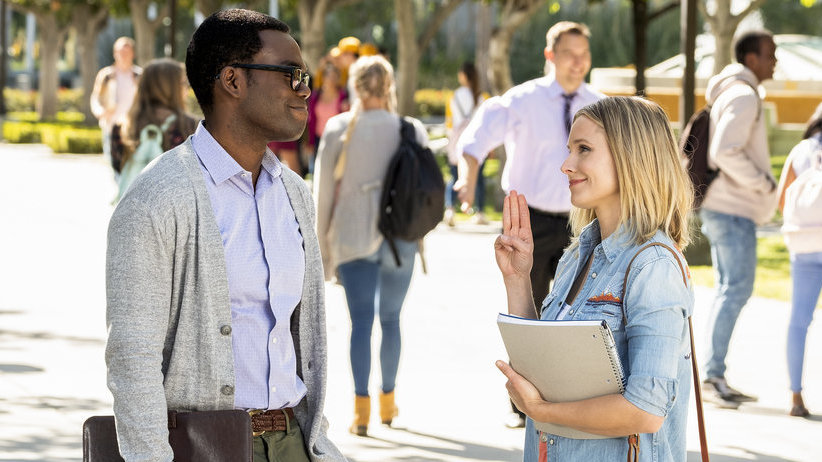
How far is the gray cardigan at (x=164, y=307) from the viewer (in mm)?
2873

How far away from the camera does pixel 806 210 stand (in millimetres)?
6969

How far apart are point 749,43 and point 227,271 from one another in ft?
17.2

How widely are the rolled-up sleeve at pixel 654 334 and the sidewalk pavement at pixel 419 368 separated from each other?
3328 millimetres

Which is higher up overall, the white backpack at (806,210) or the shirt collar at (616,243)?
the shirt collar at (616,243)

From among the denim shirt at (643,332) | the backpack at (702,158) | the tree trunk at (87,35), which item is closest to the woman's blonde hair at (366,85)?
the backpack at (702,158)

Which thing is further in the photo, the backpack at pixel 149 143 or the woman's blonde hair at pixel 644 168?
the backpack at pixel 149 143

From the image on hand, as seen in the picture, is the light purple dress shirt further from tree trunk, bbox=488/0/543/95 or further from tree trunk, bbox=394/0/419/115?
tree trunk, bbox=394/0/419/115

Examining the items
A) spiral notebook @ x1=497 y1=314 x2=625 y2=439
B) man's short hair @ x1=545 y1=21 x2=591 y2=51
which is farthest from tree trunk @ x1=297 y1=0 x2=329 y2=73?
spiral notebook @ x1=497 y1=314 x2=625 y2=439

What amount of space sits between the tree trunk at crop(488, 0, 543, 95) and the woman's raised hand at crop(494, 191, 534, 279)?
13378 millimetres

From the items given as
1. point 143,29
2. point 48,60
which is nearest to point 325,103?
point 143,29

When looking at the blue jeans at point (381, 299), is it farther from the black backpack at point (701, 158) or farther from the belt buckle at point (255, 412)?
the belt buckle at point (255, 412)

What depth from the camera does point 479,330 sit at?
933 cm

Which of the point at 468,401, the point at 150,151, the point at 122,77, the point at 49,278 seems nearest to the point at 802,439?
the point at 468,401

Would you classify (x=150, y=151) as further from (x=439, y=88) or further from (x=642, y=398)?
(x=439, y=88)
